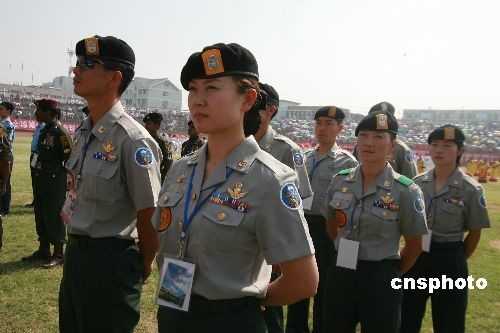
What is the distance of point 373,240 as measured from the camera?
10.0 ft

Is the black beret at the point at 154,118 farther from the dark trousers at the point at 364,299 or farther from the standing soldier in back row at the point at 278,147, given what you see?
the dark trousers at the point at 364,299

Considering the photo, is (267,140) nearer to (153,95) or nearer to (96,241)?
(96,241)

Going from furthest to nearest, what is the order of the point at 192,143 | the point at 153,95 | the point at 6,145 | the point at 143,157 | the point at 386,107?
1. the point at 153,95
2. the point at 192,143
3. the point at 386,107
4. the point at 6,145
5. the point at 143,157

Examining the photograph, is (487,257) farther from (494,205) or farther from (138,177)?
(494,205)

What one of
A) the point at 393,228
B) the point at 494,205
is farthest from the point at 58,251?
the point at 494,205

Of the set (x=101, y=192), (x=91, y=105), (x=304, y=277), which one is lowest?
(x=304, y=277)

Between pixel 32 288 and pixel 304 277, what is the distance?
13.3 ft

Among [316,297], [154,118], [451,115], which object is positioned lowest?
[316,297]

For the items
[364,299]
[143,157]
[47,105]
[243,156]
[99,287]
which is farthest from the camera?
[47,105]

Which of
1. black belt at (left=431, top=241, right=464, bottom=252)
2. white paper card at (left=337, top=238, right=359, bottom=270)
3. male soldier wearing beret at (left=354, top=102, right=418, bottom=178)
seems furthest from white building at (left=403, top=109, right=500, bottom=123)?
white paper card at (left=337, top=238, right=359, bottom=270)

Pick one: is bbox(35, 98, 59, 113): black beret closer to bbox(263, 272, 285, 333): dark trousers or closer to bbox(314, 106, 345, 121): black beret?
bbox(314, 106, 345, 121): black beret

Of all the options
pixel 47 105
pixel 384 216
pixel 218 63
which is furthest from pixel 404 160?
pixel 47 105

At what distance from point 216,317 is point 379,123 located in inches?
80.2

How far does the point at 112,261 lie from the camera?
97.7 inches
